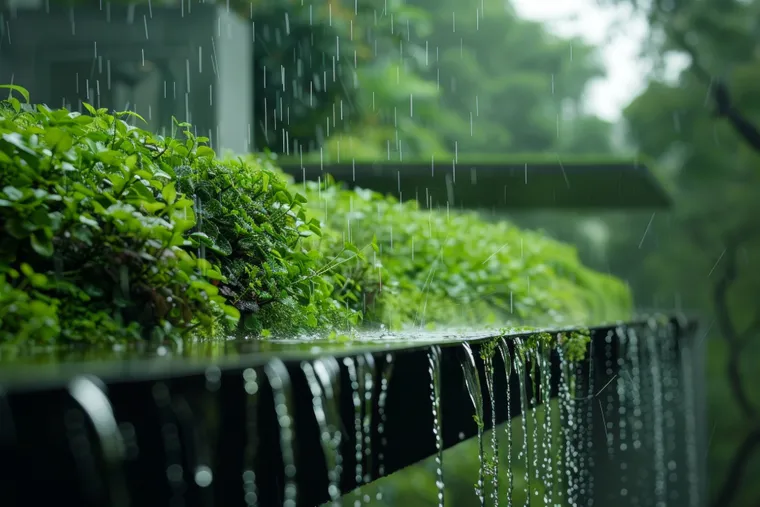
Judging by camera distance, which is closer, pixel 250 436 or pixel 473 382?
pixel 250 436

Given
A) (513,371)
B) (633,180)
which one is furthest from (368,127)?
(513,371)

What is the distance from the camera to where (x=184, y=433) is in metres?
1.57

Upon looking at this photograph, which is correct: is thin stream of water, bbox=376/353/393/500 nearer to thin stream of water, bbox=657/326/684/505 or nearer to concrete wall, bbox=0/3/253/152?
thin stream of water, bbox=657/326/684/505

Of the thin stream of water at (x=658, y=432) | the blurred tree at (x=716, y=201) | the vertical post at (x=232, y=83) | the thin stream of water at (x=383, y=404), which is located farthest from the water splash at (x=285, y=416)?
the blurred tree at (x=716, y=201)

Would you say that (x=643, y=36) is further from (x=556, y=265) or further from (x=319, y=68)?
(x=556, y=265)

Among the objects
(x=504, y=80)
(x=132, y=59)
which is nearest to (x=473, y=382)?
(x=132, y=59)

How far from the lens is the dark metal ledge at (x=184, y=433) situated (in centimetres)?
131

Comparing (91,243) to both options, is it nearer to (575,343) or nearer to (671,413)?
(575,343)

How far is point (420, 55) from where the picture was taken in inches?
918

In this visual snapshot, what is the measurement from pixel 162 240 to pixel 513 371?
1.59m

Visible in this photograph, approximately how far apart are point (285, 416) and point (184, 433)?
321 mm

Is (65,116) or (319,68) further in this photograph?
(319,68)

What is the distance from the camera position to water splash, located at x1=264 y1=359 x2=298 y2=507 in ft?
5.84

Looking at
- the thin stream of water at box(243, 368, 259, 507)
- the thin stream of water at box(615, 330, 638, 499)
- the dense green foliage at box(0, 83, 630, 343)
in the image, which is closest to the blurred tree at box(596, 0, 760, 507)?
the thin stream of water at box(615, 330, 638, 499)
